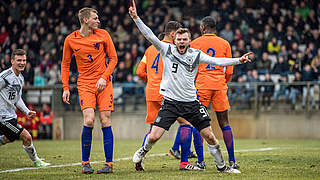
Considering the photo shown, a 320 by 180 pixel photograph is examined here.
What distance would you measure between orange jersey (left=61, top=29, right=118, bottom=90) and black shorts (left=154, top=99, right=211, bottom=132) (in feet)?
3.31

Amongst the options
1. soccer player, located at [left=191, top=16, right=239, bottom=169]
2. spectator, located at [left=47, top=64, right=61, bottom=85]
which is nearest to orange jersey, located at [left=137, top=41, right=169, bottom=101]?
soccer player, located at [left=191, top=16, right=239, bottom=169]

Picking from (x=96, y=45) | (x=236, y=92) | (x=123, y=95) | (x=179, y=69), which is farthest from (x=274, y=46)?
(x=179, y=69)

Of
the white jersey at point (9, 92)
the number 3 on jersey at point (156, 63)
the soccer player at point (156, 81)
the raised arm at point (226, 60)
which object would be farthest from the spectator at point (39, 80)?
the raised arm at point (226, 60)

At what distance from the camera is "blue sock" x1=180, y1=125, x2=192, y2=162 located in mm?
7711

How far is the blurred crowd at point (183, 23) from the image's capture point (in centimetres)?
1773

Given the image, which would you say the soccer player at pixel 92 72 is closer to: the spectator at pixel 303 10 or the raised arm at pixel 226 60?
the raised arm at pixel 226 60

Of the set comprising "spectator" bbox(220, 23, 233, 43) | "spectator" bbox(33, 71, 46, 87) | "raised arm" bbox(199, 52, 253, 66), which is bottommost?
"spectator" bbox(33, 71, 46, 87)

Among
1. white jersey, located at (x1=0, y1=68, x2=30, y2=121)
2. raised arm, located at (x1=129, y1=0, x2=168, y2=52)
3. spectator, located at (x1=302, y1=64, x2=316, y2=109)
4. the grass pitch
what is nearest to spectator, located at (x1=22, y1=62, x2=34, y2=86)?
the grass pitch

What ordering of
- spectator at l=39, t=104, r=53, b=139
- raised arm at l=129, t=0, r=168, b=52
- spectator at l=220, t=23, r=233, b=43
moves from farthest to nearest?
spectator at l=220, t=23, r=233, b=43, spectator at l=39, t=104, r=53, b=139, raised arm at l=129, t=0, r=168, b=52

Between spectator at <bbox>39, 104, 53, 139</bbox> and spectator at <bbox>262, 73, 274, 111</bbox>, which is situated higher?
spectator at <bbox>262, 73, 274, 111</bbox>

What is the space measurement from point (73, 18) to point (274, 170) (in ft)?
54.7

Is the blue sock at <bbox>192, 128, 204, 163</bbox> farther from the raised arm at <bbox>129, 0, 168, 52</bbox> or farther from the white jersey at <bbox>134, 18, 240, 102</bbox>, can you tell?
the raised arm at <bbox>129, 0, 168, 52</bbox>

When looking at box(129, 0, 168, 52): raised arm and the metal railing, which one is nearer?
box(129, 0, 168, 52): raised arm

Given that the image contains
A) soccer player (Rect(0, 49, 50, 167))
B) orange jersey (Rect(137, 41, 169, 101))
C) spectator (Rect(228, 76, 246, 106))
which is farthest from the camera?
spectator (Rect(228, 76, 246, 106))
